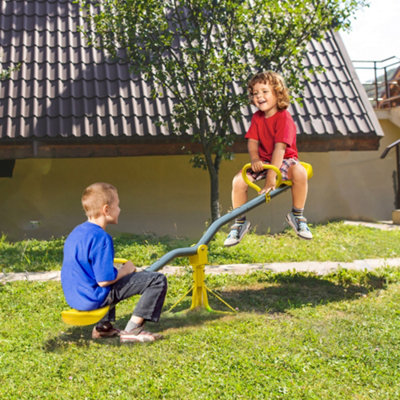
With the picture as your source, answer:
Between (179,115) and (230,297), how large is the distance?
3429 millimetres

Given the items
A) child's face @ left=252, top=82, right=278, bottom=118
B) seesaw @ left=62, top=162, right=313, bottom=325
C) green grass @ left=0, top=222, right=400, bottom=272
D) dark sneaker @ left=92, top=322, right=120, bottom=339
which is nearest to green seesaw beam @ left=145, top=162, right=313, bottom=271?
seesaw @ left=62, top=162, right=313, bottom=325

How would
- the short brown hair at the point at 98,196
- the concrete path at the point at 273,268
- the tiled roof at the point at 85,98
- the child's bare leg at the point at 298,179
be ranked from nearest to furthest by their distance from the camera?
the short brown hair at the point at 98,196 → the child's bare leg at the point at 298,179 → the concrete path at the point at 273,268 → the tiled roof at the point at 85,98

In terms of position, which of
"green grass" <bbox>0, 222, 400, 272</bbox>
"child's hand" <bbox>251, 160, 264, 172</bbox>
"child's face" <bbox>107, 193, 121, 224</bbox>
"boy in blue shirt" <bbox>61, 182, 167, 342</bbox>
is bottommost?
"green grass" <bbox>0, 222, 400, 272</bbox>

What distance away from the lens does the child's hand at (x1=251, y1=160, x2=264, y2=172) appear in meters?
4.06

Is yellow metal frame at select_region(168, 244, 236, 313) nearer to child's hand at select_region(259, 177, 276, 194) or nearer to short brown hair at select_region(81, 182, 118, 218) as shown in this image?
child's hand at select_region(259, 177, 276, 194)

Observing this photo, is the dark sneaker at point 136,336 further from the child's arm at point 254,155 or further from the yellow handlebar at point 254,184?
the child's arm at point 254,155

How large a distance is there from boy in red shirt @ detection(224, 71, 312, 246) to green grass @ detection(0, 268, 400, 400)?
2.53ft

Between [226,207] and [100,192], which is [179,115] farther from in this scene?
[100,192]

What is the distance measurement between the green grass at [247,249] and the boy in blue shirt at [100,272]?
2.75 m

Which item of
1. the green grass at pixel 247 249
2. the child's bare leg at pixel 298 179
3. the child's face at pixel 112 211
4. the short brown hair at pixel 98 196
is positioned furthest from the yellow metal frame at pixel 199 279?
the green grass at pixel 247 249

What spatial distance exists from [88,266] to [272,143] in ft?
5.19

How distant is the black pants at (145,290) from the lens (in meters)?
3.92

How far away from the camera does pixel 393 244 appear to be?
26.7 feet

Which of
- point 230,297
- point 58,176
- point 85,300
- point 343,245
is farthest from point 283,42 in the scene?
point 85,300
